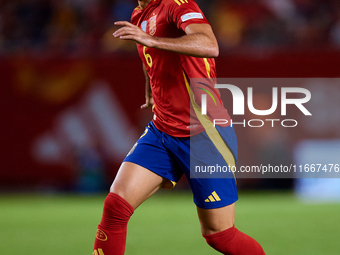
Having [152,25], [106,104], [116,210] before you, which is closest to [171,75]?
[152,25]

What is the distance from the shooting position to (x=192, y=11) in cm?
317

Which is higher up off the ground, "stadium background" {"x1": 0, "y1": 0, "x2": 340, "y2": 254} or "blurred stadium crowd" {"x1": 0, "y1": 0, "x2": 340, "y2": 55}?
"blurred stadium crowd" {"x1": 0, "y1": 0, "x2": 340, "y2": 55}

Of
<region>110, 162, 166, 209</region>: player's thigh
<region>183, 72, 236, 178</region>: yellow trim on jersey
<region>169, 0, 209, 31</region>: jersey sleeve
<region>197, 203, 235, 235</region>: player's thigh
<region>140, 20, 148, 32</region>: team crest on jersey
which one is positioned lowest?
<region>197, 203, 235, 235</region>: player's thigh

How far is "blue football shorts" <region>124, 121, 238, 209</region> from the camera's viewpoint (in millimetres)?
3404

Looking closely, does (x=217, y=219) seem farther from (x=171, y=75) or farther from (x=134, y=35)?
(x=134, y=35)

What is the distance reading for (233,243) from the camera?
11.3 ft

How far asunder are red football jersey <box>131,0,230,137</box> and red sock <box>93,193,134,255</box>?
568 millimetres

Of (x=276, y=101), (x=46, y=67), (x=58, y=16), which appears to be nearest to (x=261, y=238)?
(x=276, y=101)

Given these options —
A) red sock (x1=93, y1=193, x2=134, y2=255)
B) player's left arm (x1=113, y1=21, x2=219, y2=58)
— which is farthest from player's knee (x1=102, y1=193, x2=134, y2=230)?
player's left arm (x1=113, y1=21, x2=219, y2=58)

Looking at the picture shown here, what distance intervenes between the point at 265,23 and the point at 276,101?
1628 mm

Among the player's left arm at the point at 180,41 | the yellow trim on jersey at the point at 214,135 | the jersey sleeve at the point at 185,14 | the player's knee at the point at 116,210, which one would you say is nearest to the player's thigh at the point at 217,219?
the yellow trim on jersey at the point at 214,135

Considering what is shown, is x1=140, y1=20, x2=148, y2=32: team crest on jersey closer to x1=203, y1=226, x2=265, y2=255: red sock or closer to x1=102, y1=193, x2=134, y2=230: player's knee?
x1=102, y1=193, x2=134, y2=230: player's knee

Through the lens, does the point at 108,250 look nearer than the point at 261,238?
Yes

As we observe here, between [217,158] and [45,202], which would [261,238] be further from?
[45,202]
